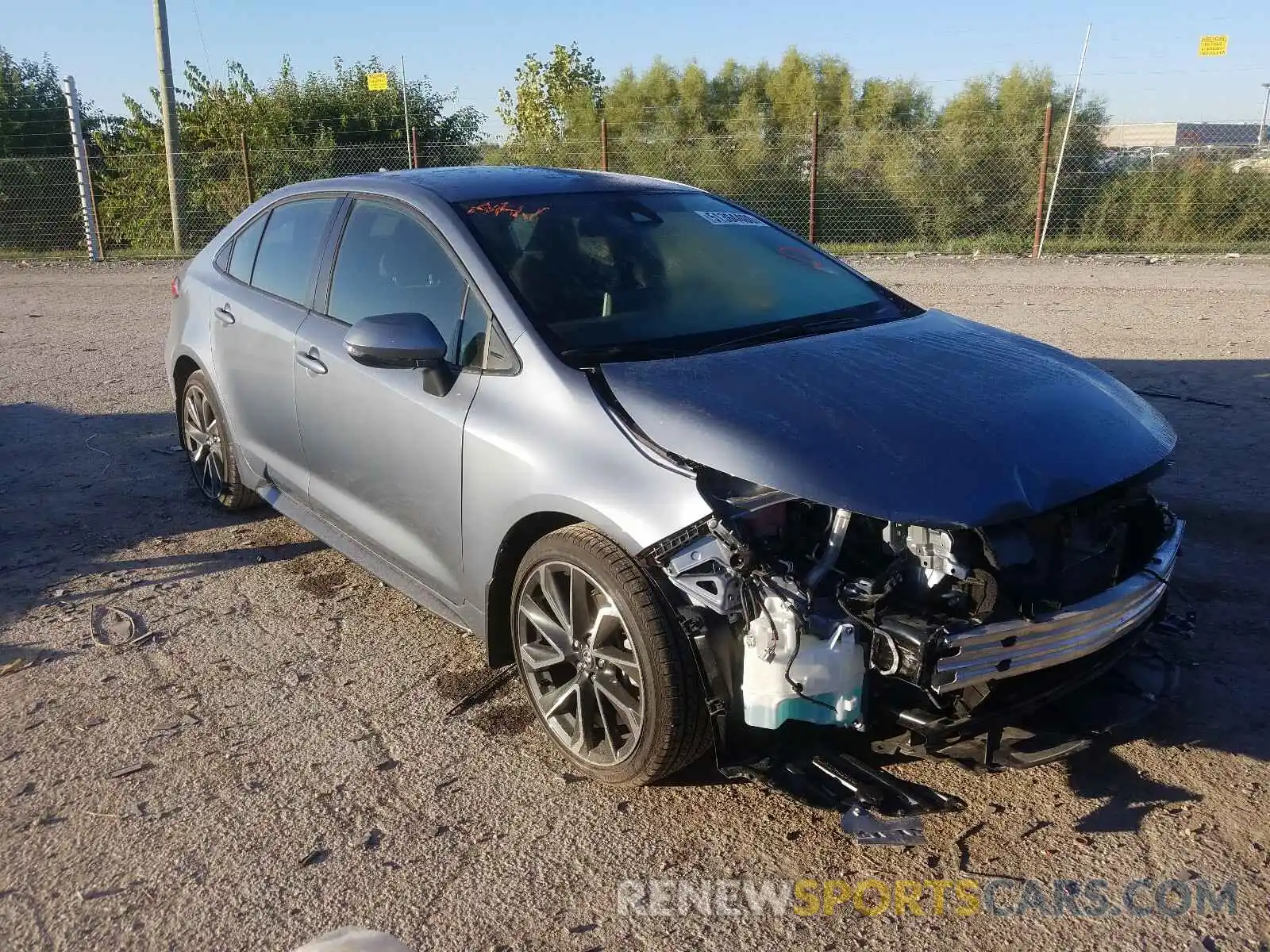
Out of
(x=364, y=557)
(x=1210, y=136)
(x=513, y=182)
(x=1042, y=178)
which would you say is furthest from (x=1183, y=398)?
(x=1210, y=136)

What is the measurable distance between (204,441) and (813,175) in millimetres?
13593

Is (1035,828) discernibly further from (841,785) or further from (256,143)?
(256,143)

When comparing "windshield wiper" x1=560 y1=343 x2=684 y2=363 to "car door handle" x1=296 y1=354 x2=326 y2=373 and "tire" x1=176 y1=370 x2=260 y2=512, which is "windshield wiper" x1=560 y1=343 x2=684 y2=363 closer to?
"car door handle" x1=296 y1=354 x2=326 y2=373

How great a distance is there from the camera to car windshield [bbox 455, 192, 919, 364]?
356 cm

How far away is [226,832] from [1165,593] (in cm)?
286

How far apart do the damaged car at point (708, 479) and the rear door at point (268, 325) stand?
117mm

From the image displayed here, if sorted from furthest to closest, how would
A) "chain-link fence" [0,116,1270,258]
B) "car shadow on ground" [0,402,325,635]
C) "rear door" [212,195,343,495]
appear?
1. "chain-link fence" [0,116,1270,258]
2. "car shadow on ground" [0,402,325,635]
3. "rear door" [212,195,343,495]

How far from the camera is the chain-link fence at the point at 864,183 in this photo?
17.6 meters

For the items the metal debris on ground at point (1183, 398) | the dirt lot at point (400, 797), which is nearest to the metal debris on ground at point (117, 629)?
Result: the dirt lot at point (400, 797)

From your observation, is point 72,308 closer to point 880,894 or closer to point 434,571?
point 434,571

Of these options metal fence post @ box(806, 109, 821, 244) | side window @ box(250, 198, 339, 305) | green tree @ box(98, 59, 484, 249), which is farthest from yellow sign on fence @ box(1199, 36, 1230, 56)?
side window @ box(250, 198, 339, 305)

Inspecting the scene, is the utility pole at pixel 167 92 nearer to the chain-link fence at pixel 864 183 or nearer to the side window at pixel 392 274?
the chain-link fence at pixel 864 183

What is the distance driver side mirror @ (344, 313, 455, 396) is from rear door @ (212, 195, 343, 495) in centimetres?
103

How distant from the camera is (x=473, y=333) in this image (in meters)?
3.57
